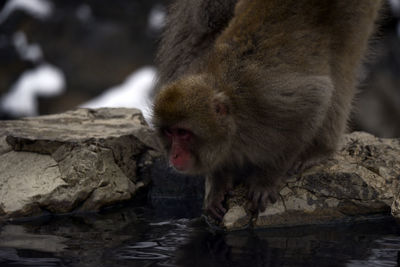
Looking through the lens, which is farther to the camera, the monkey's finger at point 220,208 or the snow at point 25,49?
the snow at point 25,49

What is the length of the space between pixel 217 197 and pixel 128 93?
570 centimetres

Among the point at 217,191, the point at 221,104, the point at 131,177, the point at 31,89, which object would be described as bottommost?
the point at 217,191

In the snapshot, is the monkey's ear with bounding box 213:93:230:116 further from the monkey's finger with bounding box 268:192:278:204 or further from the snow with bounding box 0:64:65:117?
the snow with bounding box 0:64:65:117

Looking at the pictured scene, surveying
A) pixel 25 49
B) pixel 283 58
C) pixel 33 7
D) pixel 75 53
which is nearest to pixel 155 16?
pixel 75 53

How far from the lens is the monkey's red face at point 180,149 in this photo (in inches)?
145

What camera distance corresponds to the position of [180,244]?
11.1 feet

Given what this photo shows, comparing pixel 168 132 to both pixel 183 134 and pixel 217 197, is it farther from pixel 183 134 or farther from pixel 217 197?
pixel 217 197

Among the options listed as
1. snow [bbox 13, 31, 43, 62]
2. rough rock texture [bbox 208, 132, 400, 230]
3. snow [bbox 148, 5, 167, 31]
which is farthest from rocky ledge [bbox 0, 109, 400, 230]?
snow [bbox 148, 5, 167, 31]

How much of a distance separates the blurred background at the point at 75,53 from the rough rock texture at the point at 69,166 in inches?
176

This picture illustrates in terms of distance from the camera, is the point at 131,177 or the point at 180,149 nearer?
the point at 180,149

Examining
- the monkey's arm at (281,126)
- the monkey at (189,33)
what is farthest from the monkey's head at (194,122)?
the monkey at (189,33)

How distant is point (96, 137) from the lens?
4.38 m

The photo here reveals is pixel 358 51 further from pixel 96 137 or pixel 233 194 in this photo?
pixel 96 137

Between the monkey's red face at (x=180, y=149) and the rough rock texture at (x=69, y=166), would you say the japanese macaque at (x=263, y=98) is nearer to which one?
the monkey's red face at (x=180, y=149)
